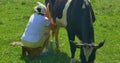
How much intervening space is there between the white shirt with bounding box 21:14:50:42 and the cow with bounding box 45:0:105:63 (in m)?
0.66

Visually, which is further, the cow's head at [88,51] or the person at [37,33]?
the person at [37,33]

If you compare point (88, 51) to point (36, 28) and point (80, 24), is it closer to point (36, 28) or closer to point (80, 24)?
point (80, 24)

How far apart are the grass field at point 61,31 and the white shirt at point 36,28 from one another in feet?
2.05

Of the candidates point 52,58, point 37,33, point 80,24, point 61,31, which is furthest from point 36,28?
point 61,31

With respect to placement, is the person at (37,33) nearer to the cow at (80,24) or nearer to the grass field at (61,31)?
the grass field at (61,31)

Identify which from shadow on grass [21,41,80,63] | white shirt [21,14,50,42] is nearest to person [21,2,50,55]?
white shirt [21,14,50,42]

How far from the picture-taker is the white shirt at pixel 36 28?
1053 cm

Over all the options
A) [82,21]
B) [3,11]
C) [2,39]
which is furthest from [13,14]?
[82,21]

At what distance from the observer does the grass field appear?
434 inches

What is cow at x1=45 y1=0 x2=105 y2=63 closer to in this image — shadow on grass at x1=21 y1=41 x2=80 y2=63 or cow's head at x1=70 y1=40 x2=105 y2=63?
cow's head at x1=70 y1=40 x2=105 y2=63

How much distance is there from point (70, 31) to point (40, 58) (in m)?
1.28

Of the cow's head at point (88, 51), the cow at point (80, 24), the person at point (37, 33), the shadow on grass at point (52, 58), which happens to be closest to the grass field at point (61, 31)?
the shadow on grass at point (52, 58)

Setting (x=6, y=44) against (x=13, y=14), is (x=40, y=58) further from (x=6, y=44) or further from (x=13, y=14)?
(x=13, y=14)

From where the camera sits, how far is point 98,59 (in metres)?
11.2
